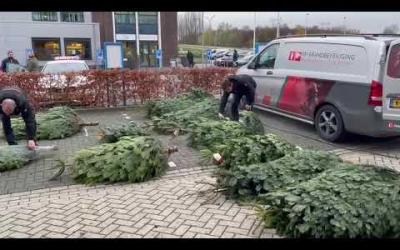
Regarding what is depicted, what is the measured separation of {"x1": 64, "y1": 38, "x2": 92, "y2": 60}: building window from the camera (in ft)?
108

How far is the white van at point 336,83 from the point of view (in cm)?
579

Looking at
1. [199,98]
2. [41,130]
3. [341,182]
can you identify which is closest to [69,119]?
[41,130]

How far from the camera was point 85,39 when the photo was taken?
33344mm

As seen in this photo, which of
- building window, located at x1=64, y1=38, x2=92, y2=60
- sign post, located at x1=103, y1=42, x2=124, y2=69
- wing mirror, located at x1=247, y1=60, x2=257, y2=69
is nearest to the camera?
wing mirror, located at x1=247, y1=60, x2=257, y2=69

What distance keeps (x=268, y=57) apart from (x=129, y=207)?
567cm

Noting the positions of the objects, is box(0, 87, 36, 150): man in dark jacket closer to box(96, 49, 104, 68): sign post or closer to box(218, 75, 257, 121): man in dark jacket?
box(218, 75, 257, 121): man in dark jacket

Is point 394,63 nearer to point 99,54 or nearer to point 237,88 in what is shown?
point 237,88

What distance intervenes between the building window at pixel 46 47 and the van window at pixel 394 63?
3067cm

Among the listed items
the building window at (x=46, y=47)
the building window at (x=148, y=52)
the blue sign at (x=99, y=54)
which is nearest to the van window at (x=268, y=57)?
the blue sign at (x=99, y=54)

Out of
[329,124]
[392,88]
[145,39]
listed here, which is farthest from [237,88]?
[145,39]

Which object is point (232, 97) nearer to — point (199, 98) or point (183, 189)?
point (199, 98)

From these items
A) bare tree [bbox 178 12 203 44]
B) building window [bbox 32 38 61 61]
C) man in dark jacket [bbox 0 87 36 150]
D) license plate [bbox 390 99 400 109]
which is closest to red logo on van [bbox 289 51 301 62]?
bare tree [bbox 178 12 203 44]

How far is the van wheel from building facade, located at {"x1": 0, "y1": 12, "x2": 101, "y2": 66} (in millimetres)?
26391

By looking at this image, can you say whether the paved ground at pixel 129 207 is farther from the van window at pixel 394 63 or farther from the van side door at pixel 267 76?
the van side door at pixel 267 76
